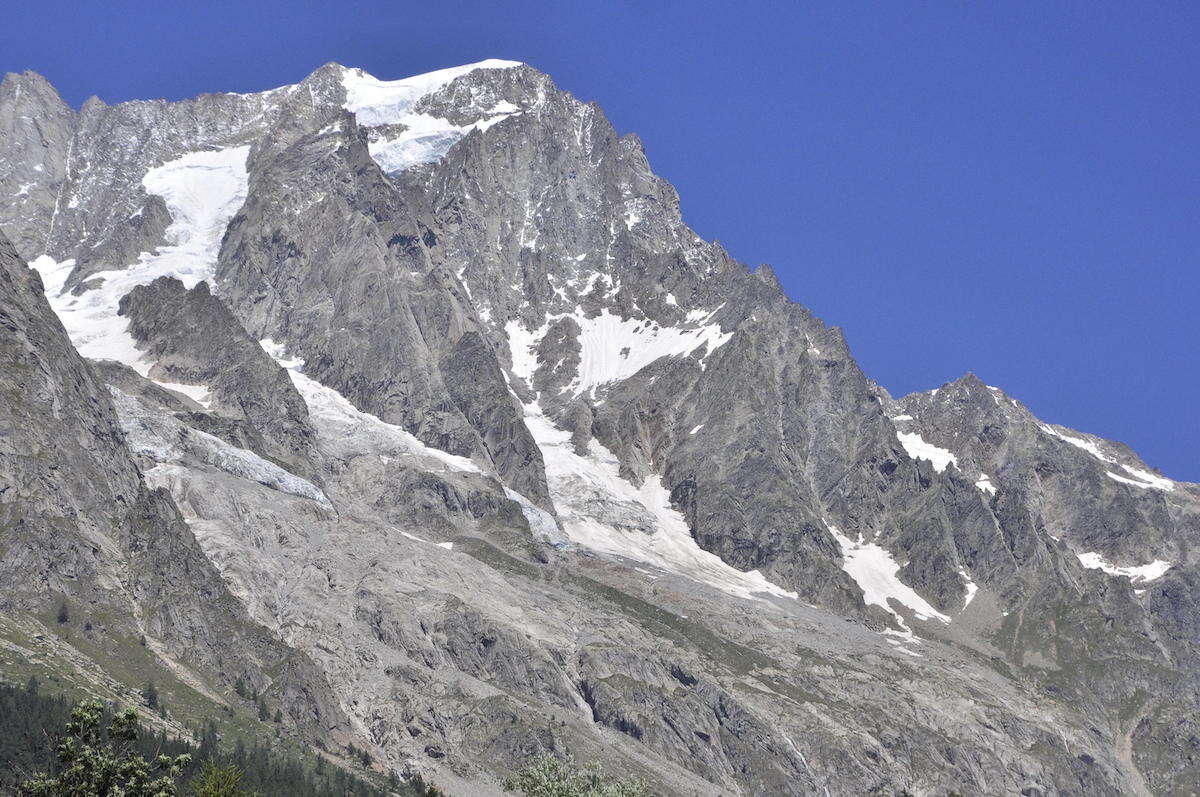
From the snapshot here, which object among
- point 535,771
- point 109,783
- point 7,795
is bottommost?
point 7,795

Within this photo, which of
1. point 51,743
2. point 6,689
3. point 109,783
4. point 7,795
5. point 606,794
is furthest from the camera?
point 6,689

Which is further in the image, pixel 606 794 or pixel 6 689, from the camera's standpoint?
pixel 6 689

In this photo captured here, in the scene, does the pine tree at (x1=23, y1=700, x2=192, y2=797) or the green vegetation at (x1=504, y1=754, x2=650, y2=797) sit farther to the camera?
the green vegetation at (x1=504, y1=754, x2=650, y2=797)

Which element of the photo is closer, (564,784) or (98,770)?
(98,770)

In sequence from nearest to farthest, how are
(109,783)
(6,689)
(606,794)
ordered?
(109,783)
(606,794)
(6,689)

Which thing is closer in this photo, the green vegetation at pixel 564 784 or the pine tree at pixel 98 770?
the pine tree at pixel 98 770

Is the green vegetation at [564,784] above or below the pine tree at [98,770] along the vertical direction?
above

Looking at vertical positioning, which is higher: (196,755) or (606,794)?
(606,794)

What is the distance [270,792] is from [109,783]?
343ft

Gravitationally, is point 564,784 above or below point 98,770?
above

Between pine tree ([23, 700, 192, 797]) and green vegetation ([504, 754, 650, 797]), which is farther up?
green vegetation ([504, 754, 650, 797])

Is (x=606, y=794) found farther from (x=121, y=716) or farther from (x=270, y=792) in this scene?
(x=270, y=792)

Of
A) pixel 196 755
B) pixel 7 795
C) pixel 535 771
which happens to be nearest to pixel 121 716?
pixel 535 771

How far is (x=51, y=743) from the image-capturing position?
106m
